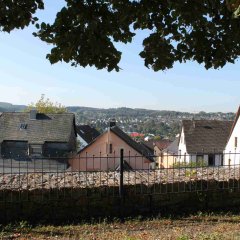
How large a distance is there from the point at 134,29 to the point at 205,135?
36.8 metres

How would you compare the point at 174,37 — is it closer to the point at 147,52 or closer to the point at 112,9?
the point at 147,52

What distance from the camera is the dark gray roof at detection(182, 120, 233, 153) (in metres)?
40.3

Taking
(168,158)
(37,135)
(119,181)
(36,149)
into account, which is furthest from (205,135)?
(119,181)

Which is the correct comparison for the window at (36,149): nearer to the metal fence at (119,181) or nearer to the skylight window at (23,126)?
the skylight window at (23,126)

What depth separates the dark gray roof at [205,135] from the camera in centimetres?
4028

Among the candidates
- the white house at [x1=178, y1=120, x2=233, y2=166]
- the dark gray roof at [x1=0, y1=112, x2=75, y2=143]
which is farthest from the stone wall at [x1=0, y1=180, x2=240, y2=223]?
the white house at [x1=178, y1=120, x2=233, y2=166]

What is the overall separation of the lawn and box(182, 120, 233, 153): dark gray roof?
3205 cm

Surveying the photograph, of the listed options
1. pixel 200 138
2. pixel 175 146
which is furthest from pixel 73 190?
pixel 175 146

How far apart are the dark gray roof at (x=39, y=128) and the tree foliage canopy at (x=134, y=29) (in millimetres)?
27892

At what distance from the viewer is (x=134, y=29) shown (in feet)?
17.2

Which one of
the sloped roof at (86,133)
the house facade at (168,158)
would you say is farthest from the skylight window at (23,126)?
the sloped roof at (86,133)

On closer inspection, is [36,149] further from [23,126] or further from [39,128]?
[23,126]

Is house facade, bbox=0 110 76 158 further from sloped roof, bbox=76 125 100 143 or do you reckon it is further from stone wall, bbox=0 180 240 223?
stone wall, bbox=0 180 240 223

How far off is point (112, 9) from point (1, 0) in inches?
53.5
